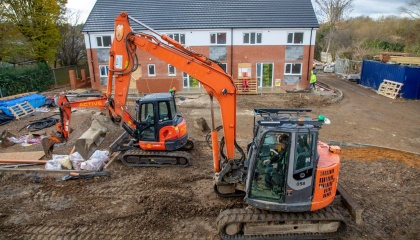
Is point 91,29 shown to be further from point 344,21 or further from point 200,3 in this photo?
point 344,21

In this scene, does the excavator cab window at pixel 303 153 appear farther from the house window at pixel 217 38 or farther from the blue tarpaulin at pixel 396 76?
the house window at pixel 217 38

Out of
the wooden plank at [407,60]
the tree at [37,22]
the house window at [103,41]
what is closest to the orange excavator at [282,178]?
the house window at [103,41]

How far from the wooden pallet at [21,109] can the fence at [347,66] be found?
88.3ft

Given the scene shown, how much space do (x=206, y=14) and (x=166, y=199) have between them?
59.4 ft

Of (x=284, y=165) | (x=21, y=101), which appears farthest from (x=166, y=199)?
(x=21, y=101)

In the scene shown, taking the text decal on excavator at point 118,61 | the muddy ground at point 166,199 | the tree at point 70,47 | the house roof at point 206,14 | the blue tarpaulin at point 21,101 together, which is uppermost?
the house roof at point 206,14

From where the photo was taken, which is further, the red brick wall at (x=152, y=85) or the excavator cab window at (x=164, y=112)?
the red brick wall at (x=152, y=85)

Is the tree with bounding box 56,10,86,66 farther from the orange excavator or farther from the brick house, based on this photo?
the orange excavator

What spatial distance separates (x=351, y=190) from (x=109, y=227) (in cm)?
594

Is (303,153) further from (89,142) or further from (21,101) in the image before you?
(21,101)

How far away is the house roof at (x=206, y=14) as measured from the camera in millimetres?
21359

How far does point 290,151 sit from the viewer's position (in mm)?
4938

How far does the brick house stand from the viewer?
2136cm

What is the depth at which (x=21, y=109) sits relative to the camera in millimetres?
14758
